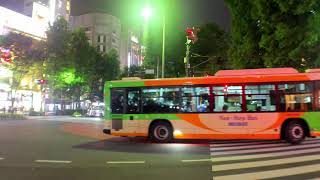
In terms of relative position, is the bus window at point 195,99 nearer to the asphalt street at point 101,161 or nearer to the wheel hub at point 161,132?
the wheel hub at point 161,132

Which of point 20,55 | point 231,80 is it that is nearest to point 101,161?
point 231,80

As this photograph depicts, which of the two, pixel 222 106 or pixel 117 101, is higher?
pixel 117 101

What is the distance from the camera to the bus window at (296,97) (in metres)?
15.1

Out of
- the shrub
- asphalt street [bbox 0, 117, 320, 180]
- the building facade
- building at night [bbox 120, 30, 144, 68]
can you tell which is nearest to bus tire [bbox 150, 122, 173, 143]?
asphalt street [bbox 0, 117, 320, 180]

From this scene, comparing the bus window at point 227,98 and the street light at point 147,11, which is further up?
the street light at point 147,11

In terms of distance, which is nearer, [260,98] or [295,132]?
[295,132]

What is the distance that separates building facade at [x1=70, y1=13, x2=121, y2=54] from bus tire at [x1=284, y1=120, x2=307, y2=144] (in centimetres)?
10205

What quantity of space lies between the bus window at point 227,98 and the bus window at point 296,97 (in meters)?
1.61

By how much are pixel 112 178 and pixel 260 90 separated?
8.75 m

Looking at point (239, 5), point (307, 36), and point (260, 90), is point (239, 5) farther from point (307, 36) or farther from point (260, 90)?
point (260, 90)

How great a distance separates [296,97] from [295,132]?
4.47 ft

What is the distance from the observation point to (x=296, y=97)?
600 inches

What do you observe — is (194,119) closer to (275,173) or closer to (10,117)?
(275,173)

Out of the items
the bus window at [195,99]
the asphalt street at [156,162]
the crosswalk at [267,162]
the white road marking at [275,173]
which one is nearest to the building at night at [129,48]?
the bus window at [195,99]
